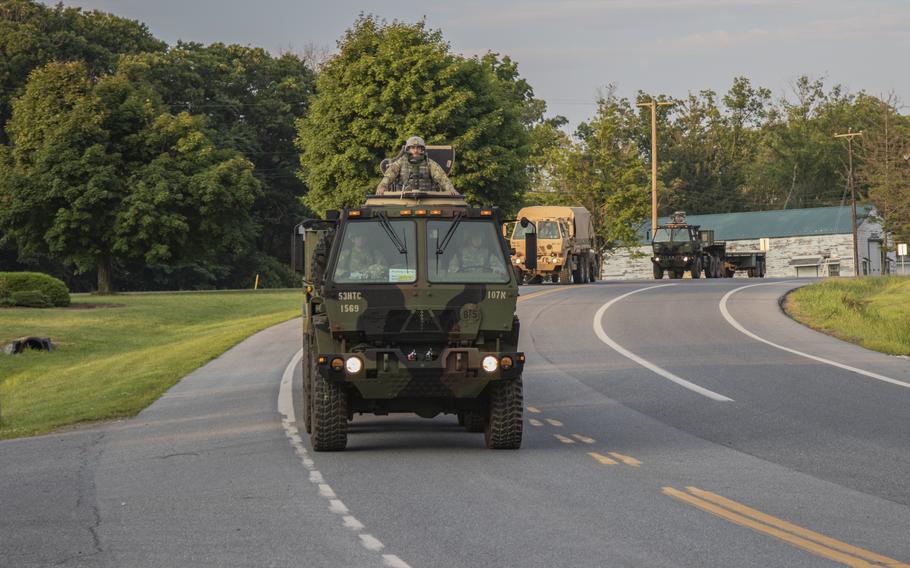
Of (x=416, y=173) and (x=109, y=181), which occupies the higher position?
(x=109, y=181)

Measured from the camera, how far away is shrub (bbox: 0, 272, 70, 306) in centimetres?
4447

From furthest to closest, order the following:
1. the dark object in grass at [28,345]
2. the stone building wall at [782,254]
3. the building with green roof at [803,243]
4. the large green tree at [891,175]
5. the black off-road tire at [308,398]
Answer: the building with green roof at [803,243], the stone building wall at [782,254], the large green tree at [891,175], the dark object in grass at [28,345], the black off-road tire at [308,398]

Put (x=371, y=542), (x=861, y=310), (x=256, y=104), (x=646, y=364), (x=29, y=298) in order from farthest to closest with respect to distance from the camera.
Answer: (x=256, y=104)
(x=29, y=298)
(x=861, y=310)
(x=646, y=364)
(x=371, y=542)

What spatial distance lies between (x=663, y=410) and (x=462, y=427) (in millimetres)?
2815

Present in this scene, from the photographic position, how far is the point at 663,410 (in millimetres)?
16766

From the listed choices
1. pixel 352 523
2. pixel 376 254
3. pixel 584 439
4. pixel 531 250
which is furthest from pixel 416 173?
pixel 352 523

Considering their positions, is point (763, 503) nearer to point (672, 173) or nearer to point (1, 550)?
point (1, 550)

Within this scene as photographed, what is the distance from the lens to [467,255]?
13227mm

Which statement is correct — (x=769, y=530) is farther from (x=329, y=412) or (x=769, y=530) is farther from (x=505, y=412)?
(x=329, y=412)

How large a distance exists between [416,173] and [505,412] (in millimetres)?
3630

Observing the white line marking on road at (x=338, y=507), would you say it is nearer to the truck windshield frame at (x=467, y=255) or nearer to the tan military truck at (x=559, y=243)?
the truck windshield frame at (x=467, y=255)

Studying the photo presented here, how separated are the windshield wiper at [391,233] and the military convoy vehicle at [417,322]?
0.01 m

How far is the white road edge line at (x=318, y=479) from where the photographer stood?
8328 millimetres

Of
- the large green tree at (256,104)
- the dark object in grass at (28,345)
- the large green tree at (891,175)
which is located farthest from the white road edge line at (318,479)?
the large green tree at (891,175)
